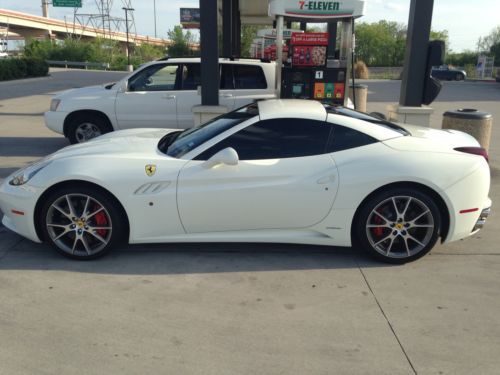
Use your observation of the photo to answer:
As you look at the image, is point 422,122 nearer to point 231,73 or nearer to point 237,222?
point 231,73

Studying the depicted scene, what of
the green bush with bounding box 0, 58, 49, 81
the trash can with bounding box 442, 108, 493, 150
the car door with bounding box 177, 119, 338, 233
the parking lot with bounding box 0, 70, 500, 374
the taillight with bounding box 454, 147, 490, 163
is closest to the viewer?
the parking lot with bounding box 0, 70, 500, 374

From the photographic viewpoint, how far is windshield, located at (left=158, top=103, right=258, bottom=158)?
14.0ft

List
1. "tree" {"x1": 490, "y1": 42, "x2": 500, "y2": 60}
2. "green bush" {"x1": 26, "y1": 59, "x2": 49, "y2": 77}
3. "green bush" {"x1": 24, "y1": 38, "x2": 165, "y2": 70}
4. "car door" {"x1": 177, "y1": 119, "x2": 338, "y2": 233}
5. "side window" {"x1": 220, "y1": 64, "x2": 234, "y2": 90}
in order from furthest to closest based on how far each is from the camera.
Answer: "tree" {"x1": 490, "y1": 42, "x2": 500, "y2": 60}, "green bush" {"x1": 24, "y1": 38, "x2": 165, "y2": 70}, "green bush" {"x1": 26, "y1": 59, "x2": 49, "y2": 77}, "side window" {"x1": 220, "y1": 64, "x2": 234, "y2": 90}, "car door" {"x1": 177, "y1": 119, "x2": 338, "y2": 233}

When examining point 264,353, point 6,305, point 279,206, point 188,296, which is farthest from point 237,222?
point 6,305

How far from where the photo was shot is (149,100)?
8.30 m

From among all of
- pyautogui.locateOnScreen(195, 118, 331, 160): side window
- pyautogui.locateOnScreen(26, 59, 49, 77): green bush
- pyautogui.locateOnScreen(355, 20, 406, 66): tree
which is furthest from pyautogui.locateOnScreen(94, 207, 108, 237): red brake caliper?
pyautogui.locateOnScreen(355, 20, 406, 66): tree

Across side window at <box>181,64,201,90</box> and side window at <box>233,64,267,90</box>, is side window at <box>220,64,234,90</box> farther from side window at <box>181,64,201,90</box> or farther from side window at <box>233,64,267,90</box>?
side window at <box>181,64,201,90</box>

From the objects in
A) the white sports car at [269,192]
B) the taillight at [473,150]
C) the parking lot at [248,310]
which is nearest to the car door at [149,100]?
the parking lot at [248,310]

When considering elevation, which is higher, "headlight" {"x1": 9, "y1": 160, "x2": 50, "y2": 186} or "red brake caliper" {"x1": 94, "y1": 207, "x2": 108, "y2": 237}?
"headlight" {"x1": 9, "y1": 160, "x2": 50, "y2": 186}

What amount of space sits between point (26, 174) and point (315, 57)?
5182 millimetres

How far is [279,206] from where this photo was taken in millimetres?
4012

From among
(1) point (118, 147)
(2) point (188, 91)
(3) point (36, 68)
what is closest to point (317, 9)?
(2) point (188, 91)

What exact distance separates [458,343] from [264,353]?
1291 millimetres

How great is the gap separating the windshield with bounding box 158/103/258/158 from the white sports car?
62 millimetres
